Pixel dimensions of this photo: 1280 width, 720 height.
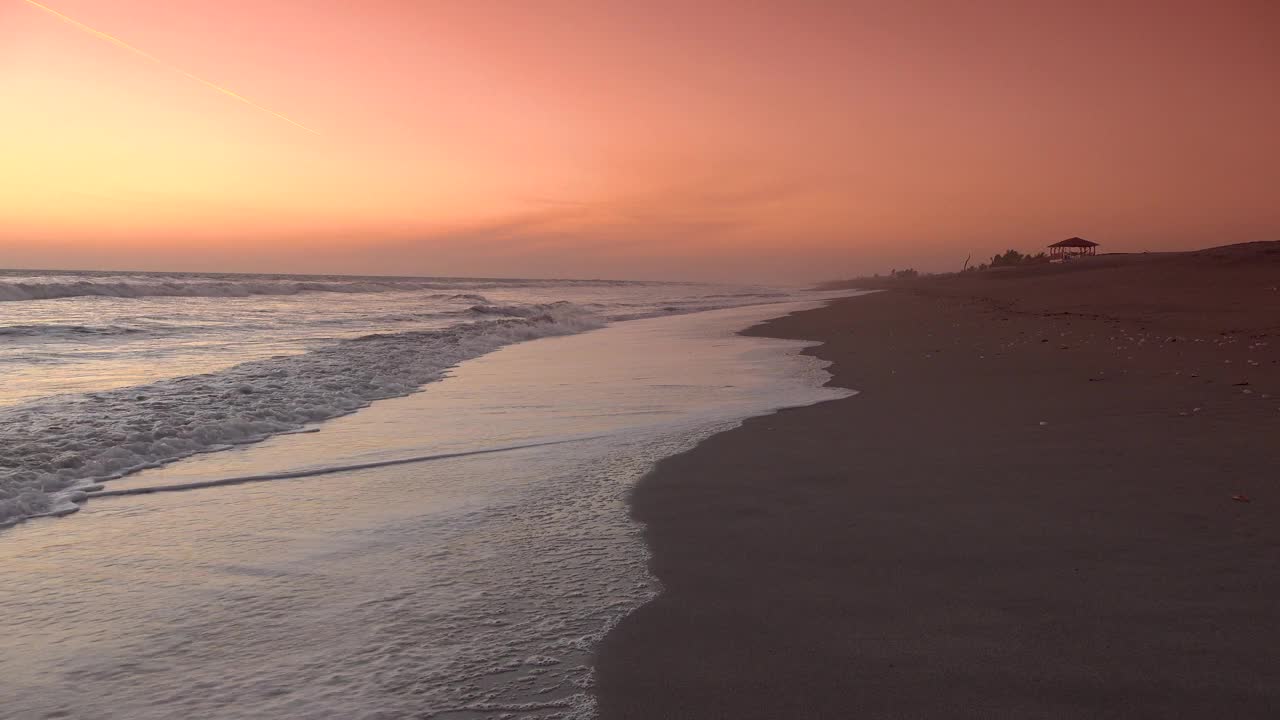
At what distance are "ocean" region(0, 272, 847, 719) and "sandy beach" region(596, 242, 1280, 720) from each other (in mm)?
389

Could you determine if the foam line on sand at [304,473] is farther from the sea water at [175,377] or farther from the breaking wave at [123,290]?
the breaking wave at [123,290]

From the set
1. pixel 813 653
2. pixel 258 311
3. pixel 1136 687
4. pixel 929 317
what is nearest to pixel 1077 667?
pixel 1136 687

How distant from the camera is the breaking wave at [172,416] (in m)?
5.42

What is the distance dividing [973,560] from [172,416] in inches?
289

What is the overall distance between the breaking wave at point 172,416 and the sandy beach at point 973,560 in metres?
4.16

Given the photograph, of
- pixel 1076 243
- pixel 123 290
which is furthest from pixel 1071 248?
pixel 123 290

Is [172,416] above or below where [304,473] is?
above

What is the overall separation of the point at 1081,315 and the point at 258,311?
27.1 metres

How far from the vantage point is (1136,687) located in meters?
2.34

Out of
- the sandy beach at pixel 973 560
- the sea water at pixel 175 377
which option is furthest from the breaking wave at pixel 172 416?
the sandy beach at pixel 973 560

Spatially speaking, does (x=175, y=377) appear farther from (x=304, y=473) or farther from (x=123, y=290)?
(x=123, y=290)

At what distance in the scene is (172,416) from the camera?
292 inches

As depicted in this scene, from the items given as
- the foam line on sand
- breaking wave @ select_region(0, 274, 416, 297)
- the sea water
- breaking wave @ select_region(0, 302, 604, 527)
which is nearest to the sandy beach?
the foam line on sand

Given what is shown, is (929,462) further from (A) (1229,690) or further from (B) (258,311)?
(B) (258,311)
